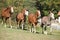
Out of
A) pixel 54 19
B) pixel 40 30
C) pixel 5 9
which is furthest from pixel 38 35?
pixel 5 9

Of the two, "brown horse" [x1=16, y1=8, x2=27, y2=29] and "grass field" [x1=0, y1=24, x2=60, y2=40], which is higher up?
"brown horse" [x1=16, y1=8, x2=27, y2=29]

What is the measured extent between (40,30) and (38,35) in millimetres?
47

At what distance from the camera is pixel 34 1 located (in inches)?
86.7

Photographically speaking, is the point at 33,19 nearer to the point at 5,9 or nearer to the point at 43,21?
the point at 43,21

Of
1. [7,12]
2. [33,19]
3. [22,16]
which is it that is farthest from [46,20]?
[7,12]

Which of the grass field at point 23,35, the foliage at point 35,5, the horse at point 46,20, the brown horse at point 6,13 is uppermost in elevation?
the foliage at point 35,5

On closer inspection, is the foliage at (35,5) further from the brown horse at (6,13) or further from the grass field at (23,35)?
the grass field at (23,35)

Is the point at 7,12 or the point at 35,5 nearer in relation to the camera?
the point at 35,5

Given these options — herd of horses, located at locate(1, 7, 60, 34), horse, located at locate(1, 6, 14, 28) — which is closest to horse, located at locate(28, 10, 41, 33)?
herd of horses, located at locate(1, 7, 60, 34)

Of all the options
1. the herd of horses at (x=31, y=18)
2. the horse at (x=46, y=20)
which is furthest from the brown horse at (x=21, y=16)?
the horse at (x=46, y=20)

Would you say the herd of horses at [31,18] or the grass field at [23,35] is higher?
the herd of horses at [31,18]

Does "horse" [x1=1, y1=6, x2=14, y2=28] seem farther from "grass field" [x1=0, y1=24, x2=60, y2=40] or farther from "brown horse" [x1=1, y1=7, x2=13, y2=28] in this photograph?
"grass field" [x1=0, y1=24, x2=60, y2=40]

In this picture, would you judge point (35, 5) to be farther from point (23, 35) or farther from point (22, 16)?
point (23, 35)

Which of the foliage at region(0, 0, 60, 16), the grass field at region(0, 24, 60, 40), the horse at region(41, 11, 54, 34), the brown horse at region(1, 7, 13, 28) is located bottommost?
the grass field at region(0, 24, 60, 40)
